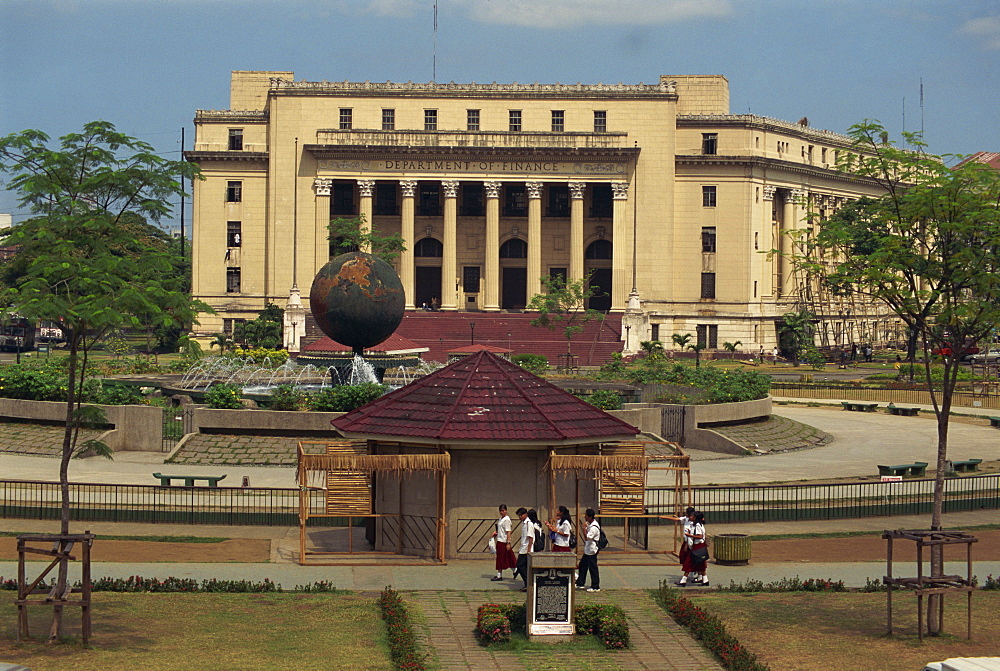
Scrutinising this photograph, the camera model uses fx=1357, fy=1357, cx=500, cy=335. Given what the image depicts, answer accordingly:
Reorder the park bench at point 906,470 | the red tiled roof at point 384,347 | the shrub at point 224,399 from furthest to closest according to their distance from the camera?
the red tiled roof at point 384,347, the shrub at point 224,399, the park bench at point 906,470

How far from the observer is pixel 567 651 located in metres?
21.7

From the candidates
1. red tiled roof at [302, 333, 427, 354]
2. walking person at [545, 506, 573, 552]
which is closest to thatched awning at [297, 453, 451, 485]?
walking person at [545, 506, 573, 552]

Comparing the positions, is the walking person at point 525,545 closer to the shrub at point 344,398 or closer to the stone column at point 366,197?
the shrub at point 344,398

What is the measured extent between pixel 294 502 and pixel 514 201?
77213 millimetres

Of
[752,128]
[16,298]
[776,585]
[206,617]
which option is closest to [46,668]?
[206,617]

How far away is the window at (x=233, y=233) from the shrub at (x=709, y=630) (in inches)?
3328

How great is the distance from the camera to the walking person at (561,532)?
26094 millimetres

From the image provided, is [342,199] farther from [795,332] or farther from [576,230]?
[795,332]

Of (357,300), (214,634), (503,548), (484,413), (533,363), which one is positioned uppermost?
(357,300)

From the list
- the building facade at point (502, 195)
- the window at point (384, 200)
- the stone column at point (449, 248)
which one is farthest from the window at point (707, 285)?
the window at point (384, 200)

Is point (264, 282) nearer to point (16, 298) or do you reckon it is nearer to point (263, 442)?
point (263, 442)

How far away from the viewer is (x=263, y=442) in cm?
4616

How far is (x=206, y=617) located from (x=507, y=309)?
87725 mm

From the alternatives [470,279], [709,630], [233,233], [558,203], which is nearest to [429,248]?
[470,279]
